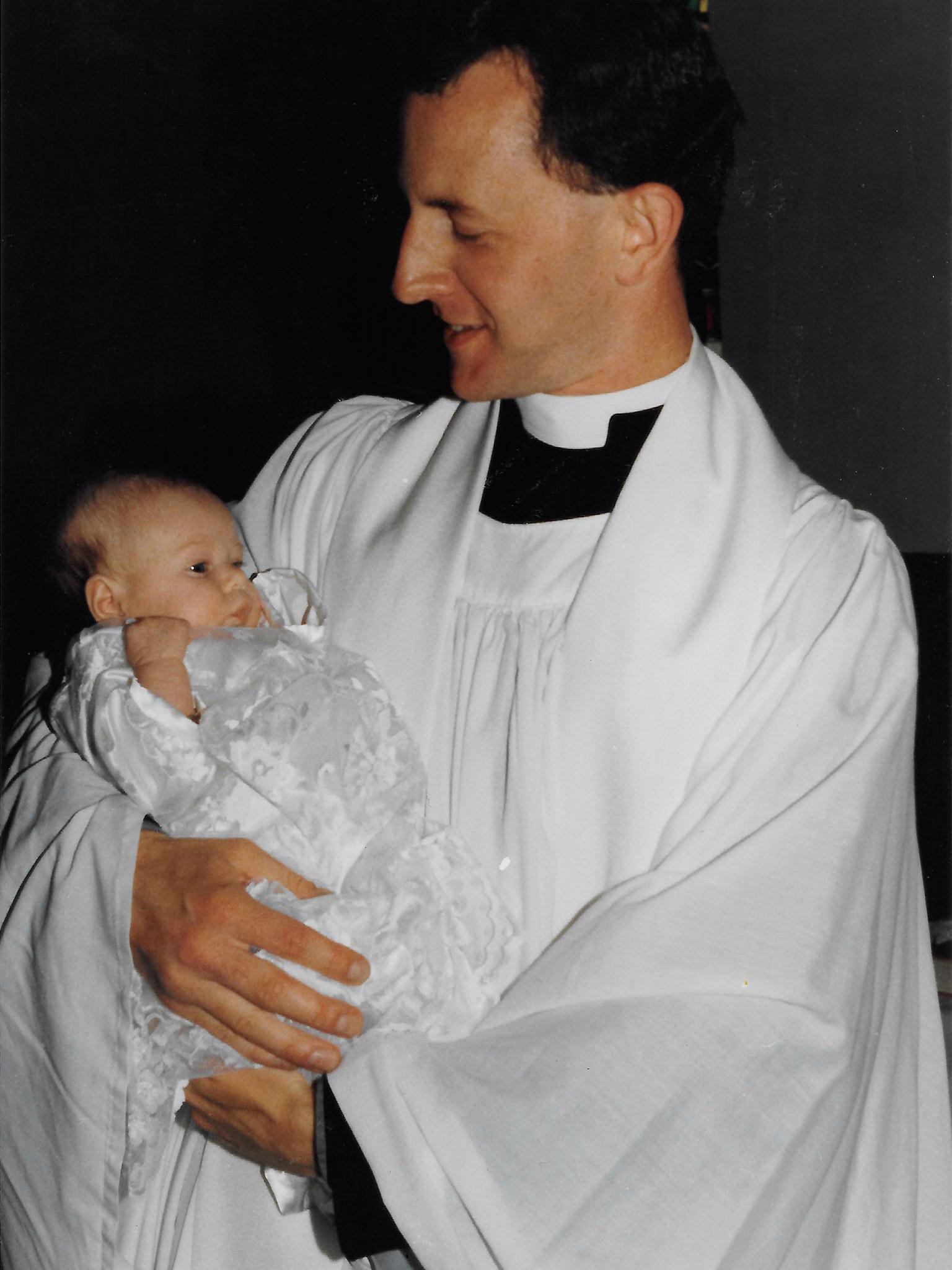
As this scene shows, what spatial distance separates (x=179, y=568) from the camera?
1.91 m

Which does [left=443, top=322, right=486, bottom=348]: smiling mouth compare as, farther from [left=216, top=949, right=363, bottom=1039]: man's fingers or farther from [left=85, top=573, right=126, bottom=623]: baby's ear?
[left=216, top=949, right=363, bottom=1039]: man's fingers

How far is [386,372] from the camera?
3328mm

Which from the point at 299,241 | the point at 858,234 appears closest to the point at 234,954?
the point at 299,241

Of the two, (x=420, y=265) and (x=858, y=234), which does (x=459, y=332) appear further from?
(x=858, y=234)

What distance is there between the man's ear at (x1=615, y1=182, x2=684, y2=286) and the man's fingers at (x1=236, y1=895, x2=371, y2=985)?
1057mm

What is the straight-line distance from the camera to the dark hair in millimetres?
1791

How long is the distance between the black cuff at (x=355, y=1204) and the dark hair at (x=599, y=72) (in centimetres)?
133

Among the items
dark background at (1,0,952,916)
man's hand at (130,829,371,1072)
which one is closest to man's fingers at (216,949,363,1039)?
man's hand at (130,829,371,1072)

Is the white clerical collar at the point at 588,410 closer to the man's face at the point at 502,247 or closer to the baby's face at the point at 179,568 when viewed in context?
the man's face at the point at 502,247

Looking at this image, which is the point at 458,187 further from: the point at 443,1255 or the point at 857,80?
the point at 857,80

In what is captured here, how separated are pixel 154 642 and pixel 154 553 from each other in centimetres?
17

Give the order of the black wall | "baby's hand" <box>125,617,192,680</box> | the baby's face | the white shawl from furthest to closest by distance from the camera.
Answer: the black wall → the baby's face → "baby's hand" <box>125,617,192,680</box> → the white shawl

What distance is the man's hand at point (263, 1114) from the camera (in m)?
1.60

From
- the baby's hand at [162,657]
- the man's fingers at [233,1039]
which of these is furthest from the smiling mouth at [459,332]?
the man's fingers at [233,1039]
